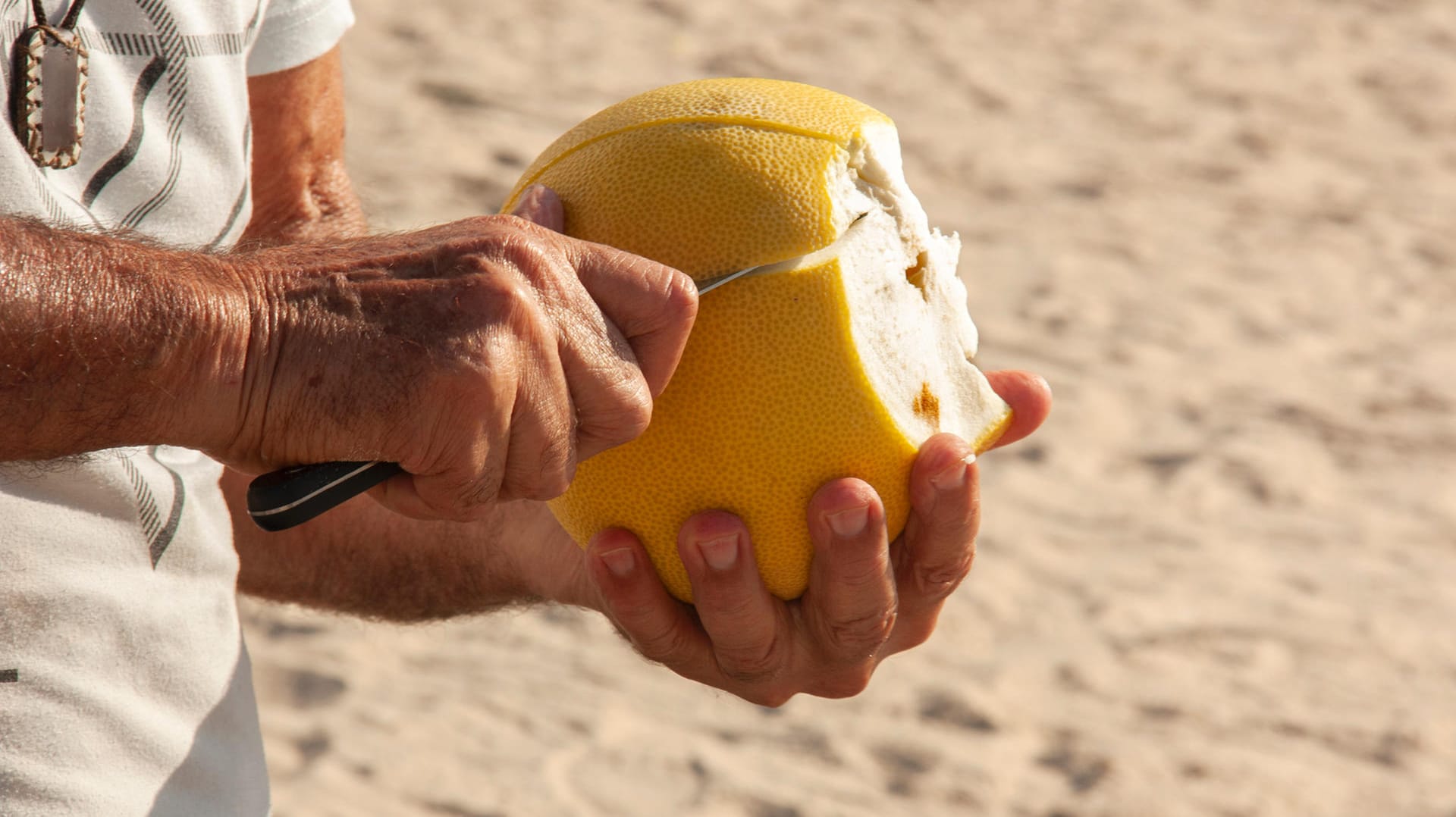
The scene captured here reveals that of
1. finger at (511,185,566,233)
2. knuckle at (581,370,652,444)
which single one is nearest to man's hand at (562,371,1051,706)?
knuckle at (581,370,652,444)

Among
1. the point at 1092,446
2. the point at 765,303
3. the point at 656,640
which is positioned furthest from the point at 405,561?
the point at 1092,446

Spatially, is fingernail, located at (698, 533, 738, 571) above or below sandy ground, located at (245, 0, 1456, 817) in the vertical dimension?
above

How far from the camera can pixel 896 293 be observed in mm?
→ 1563

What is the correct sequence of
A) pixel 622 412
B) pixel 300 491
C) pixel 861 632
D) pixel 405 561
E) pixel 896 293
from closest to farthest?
1. pixel 300 491
2. pixel 622 412
3. pixel 896 293
4. pixel 861 632
5. pixel 405 561

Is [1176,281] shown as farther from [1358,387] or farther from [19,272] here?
[19,272]

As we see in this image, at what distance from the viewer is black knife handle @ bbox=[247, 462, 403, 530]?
116 cm

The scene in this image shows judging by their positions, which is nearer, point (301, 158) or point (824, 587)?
point (824, 587)

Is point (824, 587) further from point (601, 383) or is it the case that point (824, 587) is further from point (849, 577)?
point (601, 383)

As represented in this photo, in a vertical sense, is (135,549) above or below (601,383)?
below

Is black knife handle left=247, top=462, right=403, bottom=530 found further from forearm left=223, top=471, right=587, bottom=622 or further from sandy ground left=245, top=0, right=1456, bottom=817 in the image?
sandy ground left=245, top=0, right=1456, bottom=817

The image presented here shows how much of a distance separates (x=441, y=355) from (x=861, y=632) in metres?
0.76

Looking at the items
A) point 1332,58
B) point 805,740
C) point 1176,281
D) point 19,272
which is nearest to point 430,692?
point 805,740

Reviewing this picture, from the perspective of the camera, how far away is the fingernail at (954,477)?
60.2 inches

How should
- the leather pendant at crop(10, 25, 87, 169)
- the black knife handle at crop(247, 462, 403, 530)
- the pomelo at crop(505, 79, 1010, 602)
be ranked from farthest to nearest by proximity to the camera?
the pomelo at crop(505, 79, 1010, 602), the leather pendant at crop(10, 25, 87, 169), the black knife handle at crop(247, 462, 403, 530)
